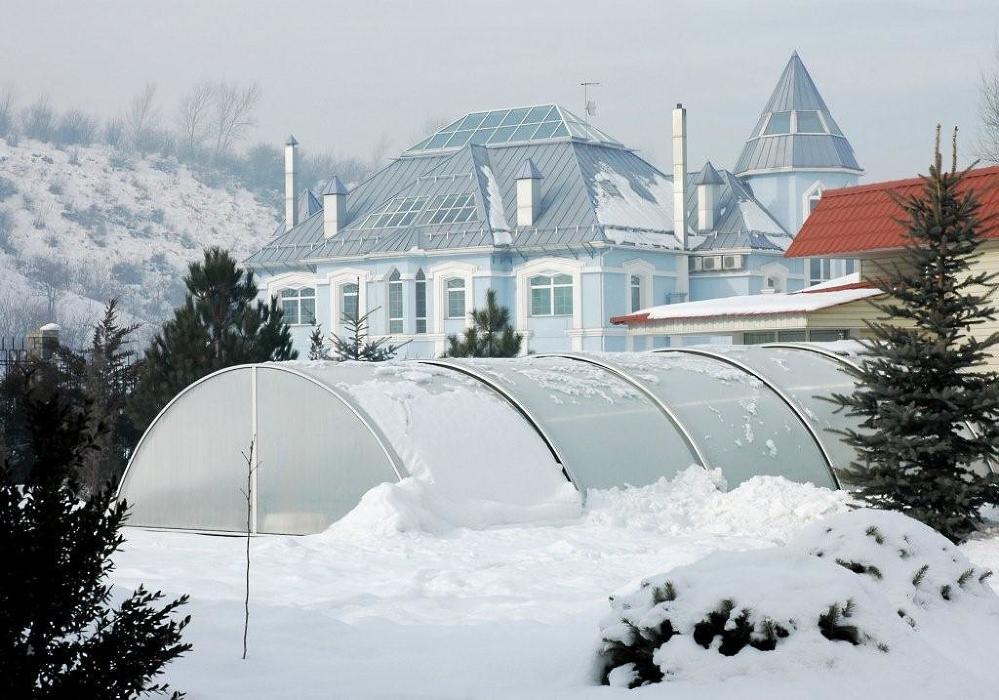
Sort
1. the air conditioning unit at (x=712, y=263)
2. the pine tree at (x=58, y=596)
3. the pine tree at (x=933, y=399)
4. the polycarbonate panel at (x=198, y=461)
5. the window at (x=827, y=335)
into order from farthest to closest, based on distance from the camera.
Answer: the air conditioning unit at (x=712, y=263)
the window at (x=827, y=335)
the polycarbonate panel at (x=198, y=461)
the pine tree at (x=933, y=399)
the pine tree at (x=58, y=596)

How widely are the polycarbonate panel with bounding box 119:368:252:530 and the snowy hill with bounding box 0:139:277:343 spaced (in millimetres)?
78369

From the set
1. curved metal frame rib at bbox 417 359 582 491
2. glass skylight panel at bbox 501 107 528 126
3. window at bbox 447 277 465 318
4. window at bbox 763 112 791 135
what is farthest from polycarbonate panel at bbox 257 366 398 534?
window at bbox 763 112 791 135

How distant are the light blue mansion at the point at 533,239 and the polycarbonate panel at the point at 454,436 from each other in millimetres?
33188

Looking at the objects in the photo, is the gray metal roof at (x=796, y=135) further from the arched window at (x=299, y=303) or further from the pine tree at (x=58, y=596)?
the pine tree at (x=58, y=596)

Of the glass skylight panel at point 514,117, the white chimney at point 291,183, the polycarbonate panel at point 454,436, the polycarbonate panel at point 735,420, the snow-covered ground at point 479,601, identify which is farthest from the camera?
the white chimney at point 291,183

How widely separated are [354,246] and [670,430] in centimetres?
3804

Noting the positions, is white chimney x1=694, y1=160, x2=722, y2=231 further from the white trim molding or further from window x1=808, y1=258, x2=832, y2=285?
the white trim molding

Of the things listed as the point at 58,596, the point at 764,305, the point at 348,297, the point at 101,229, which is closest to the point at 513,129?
the point at 348,297

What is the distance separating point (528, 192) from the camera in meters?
52.0

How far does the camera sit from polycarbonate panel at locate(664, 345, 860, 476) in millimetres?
18484

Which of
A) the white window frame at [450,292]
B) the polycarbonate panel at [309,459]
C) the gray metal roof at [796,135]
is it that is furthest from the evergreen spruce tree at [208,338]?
the gray metal roof at [796,135]

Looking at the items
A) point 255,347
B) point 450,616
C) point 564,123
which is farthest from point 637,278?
point 450,616

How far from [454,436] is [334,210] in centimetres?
4162

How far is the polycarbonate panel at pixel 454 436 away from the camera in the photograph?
15297mm
